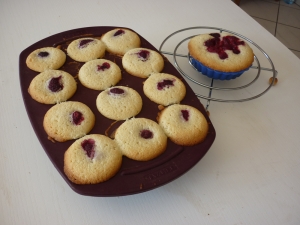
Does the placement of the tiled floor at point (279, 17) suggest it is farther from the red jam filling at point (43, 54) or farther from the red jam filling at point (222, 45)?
the red jam filling at point (43, 54)

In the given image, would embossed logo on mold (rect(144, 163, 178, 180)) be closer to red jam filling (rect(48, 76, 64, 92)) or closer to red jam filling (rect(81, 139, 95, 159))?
red jam filling (rect(81, 139, 95, 159))

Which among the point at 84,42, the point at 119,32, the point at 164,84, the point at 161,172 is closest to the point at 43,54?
the point at 84,42

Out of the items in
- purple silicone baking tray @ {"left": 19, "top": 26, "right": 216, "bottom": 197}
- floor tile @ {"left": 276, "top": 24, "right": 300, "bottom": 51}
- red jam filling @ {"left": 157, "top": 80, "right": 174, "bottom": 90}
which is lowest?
floor tile @ {"left": 276, "top": 24, "right": 300, "bottom": 51}

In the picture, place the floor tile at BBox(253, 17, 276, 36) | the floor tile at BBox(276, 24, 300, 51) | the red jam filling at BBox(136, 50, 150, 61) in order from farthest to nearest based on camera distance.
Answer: the floor tile at BBox(253, 17, 276, 36), the floor tile at BBox(276, 24, 300, 51), the red jam filling at BBox(136, 50, 150, 61)

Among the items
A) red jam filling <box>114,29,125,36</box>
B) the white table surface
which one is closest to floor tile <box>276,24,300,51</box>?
the white table surface

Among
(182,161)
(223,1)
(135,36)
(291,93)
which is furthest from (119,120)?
(223,1)

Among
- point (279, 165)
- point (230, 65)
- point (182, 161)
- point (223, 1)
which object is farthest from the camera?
point (223, 1)

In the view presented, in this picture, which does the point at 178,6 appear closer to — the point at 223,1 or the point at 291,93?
the point at 223,1
